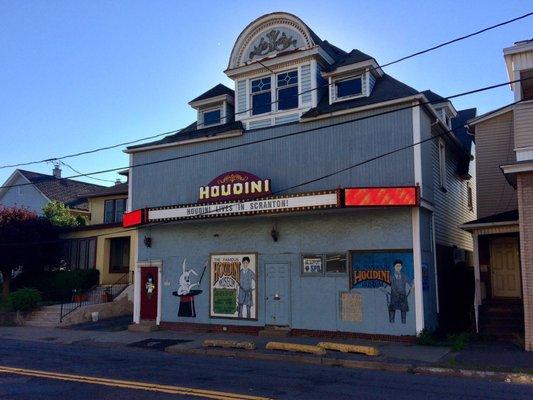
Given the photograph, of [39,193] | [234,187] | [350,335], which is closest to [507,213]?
[350,335]

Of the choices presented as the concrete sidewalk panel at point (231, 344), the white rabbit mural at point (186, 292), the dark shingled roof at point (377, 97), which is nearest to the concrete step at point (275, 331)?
the concrete sidewalk panel at point (231, 344)

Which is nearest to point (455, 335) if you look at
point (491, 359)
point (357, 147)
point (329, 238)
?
point (491, 359)

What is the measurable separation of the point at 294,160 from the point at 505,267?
803 centimetres

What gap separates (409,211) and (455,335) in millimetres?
3917

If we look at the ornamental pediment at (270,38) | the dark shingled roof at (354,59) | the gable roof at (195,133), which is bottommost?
the gable roof at (195,133)

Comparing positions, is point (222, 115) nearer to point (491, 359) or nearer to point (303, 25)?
point (303, 25)

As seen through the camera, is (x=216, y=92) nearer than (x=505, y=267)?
No

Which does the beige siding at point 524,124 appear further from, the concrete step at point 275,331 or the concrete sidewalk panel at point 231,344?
the concrete sidewalk panel at point 231,344

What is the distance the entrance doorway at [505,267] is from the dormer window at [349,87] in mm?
6968

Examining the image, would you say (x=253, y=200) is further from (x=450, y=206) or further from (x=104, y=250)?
(x=104, y=250)

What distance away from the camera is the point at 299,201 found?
16562 mm

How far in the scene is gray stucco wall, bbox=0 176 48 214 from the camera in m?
39.2

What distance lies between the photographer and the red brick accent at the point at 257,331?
1580 cm

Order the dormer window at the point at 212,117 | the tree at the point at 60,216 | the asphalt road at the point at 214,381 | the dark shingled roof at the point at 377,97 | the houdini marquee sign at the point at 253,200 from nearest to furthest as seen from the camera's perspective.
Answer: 1. the asphalt road at the point at 214,381
2. the houdini marquee sign at the point at 253,200
3. the dark shingled roof at the point at 377,97
4. the dormer window at the point at 212,117
5. the tree at the point at 60,216
